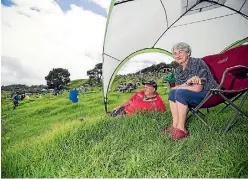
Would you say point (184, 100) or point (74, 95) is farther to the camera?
point (74, 95)

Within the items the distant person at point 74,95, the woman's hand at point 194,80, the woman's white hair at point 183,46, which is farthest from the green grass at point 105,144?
the woman's white hair at point 183,46

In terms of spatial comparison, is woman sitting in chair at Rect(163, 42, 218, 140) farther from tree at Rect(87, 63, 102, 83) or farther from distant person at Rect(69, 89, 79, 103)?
distant person at Rect(69, 89, 79, 103)

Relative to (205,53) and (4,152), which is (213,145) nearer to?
(205,53)

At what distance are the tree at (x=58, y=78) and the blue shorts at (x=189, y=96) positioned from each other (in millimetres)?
873

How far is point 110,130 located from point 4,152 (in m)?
0.84

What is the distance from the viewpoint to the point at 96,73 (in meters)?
3.18

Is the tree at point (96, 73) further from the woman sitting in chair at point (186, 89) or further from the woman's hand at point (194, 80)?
the woman's hand at point (194, 80)

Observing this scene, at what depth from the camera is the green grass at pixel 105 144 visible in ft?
9.20

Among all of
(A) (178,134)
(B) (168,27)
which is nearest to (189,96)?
(A) (178,134)

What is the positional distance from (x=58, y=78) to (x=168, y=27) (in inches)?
39.0

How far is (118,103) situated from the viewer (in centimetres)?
315

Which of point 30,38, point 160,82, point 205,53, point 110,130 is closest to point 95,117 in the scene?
point 110,130

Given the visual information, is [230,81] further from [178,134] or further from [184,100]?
[178,134]

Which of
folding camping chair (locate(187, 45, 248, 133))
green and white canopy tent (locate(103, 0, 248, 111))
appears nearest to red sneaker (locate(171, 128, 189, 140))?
folding camping chair (locate(187, 45, 248, 133))
